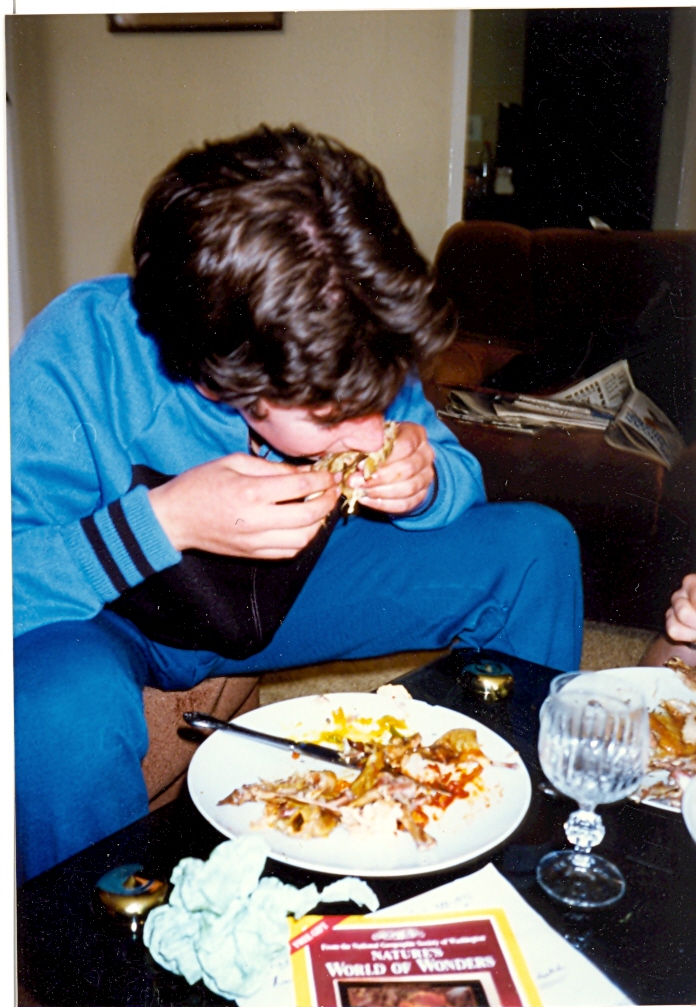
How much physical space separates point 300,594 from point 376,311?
0.49 m

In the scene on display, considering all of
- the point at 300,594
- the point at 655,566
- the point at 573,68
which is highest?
the point at 573,68

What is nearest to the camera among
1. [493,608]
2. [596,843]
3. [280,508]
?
[596,843]

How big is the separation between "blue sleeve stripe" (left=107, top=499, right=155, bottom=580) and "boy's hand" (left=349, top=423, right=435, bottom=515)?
11.5 inches

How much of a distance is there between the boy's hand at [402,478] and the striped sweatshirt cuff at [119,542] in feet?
0.90

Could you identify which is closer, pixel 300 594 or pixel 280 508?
pixel 280 508

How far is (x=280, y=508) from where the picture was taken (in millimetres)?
959

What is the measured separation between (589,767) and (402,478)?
0.54 metres

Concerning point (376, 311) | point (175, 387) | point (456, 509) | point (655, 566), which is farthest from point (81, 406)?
point (655, 566)

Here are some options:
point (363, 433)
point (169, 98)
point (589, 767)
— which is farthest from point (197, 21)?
point (589, 767)

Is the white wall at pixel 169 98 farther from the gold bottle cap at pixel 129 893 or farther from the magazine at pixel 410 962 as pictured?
the magazine at pixel 410 962

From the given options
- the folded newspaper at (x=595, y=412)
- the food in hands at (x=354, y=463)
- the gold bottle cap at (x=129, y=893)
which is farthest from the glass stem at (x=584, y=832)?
the folded newspaper at (x=595, y=412)

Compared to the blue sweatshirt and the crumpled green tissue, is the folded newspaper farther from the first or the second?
the crumpled green tissue

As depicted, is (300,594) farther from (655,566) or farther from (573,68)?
(655,566)

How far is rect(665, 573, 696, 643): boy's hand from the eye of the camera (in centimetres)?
106
